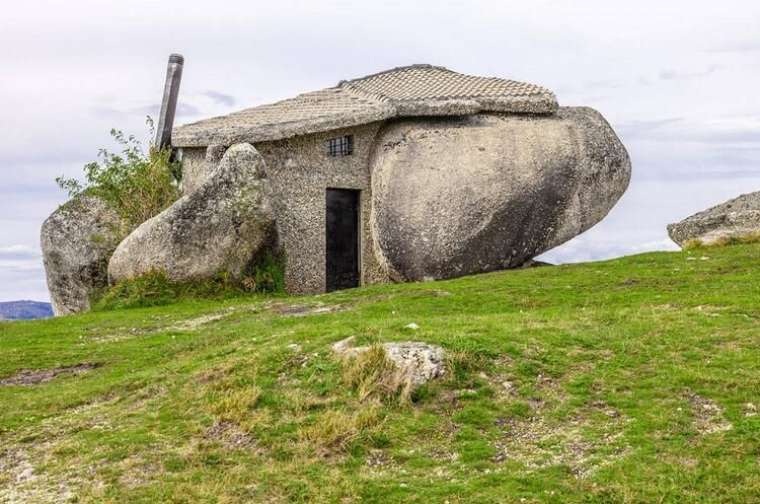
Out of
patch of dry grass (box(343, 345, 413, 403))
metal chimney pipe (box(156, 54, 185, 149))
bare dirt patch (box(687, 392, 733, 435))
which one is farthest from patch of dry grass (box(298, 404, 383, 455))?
metal chimney pipe (box(156, 54, 185, 149))

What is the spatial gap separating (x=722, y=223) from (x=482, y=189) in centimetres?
748

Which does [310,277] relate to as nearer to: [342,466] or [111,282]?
[111,282]

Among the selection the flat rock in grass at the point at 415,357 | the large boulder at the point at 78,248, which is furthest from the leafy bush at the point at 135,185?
the flat rock in grass at the point at 415,357

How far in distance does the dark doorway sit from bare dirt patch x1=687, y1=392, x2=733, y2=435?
20.4 meters

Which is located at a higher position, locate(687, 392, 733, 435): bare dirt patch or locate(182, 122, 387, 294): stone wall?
locate(182, 122, 387, 294): stone wall

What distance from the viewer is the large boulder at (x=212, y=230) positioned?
2845cm

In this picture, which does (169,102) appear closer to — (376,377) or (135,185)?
(135,185)

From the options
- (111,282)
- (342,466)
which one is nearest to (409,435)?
(342,466)

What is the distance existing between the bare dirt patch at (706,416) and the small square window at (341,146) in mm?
20043

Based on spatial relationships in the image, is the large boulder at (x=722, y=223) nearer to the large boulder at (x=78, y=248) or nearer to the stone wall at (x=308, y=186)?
the stone wall at (x=308, y=186)

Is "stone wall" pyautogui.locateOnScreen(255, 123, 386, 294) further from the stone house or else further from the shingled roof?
the shingled roof

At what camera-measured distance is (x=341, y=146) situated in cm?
3294

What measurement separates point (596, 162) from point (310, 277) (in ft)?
32.1

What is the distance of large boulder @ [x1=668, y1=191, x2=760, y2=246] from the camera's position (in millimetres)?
30531
